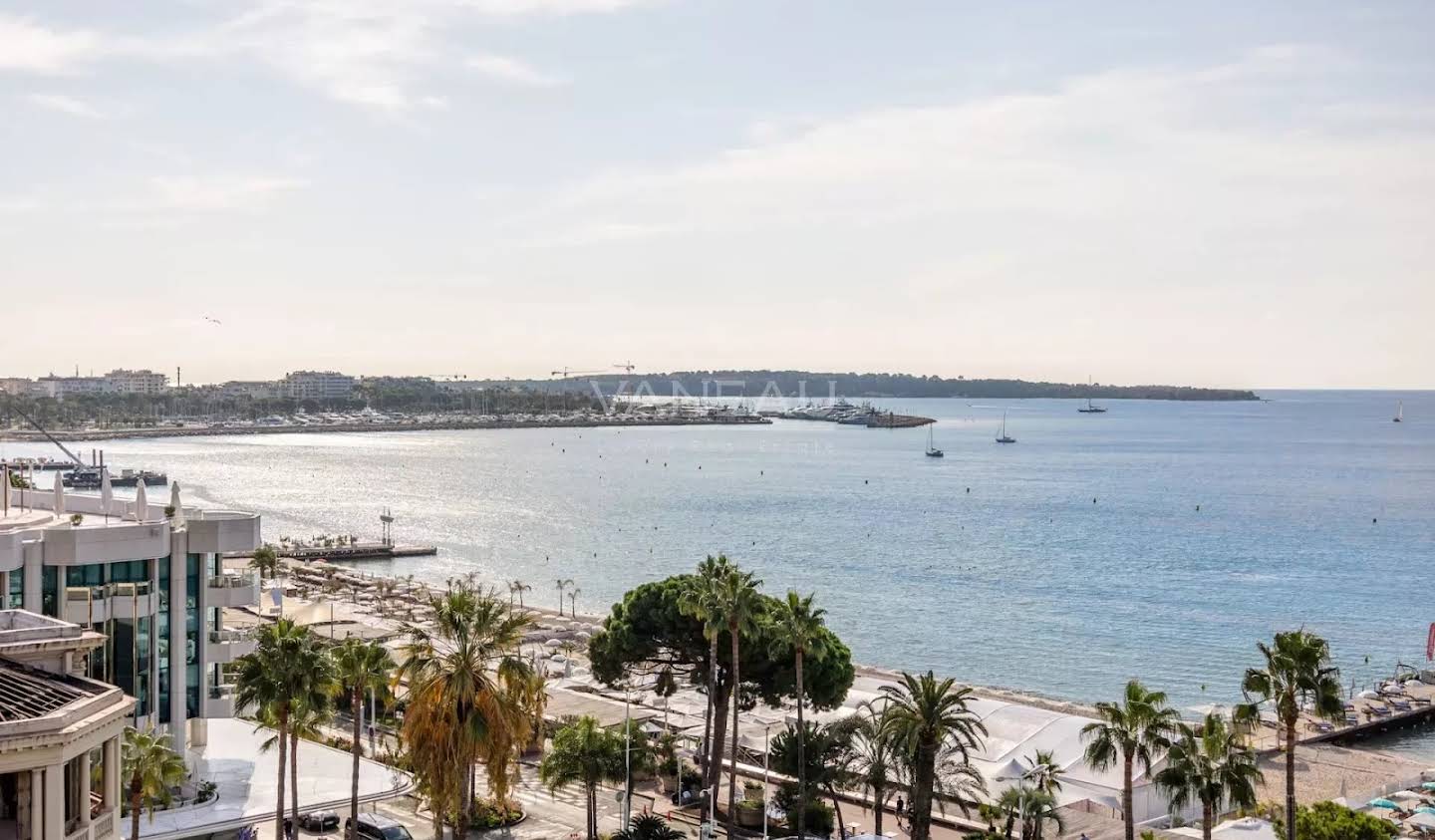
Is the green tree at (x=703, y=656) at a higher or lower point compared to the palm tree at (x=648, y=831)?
higher

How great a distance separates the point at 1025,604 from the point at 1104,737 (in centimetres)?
6325

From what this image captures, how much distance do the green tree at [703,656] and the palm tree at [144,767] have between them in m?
15.5

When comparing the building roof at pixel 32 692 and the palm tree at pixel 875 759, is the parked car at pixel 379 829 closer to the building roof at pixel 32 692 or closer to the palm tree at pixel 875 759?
the palm tree at pixel 875 759

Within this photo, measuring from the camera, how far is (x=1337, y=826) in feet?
108

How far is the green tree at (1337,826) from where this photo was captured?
32750 millimetres

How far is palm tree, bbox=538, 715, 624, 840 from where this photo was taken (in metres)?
36.3

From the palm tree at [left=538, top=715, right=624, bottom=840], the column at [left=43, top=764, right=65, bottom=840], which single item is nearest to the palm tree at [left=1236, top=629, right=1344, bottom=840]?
the palm tree at [left=538, top=715, right=624, bottom=840]

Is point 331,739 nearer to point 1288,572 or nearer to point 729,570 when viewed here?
point 729,570

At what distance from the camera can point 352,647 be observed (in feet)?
101

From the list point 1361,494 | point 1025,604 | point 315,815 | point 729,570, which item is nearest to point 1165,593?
point 1025,604

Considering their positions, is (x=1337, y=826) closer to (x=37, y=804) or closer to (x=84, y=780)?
(x=84, y=780)

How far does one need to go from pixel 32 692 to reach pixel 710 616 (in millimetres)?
23530

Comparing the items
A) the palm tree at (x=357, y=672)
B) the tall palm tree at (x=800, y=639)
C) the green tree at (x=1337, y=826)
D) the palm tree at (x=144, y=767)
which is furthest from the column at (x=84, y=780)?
the green tree at (x=1337, y=826)

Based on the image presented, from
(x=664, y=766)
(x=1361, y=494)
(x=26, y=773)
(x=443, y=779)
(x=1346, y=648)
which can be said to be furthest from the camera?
(x=1361, y=494)
